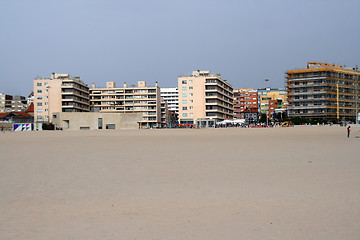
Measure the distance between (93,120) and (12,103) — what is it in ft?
348

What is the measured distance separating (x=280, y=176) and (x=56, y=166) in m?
9.18

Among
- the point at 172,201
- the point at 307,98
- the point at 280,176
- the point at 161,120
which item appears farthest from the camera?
the point at 161,120

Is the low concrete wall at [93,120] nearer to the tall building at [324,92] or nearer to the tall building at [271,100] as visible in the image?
the tall building at [324,92]

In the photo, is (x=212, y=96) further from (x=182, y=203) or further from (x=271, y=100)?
(x=182, y=203)

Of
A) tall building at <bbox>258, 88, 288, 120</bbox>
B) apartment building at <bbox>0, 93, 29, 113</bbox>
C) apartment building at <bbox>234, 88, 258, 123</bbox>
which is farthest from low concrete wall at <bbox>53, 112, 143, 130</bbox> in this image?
apartment building at <bbox>0, 93, 29, 113</bbox>

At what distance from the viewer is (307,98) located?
123 m

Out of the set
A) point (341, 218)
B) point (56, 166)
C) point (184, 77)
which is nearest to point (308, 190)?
point (341, 218)

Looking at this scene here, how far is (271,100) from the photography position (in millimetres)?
179125

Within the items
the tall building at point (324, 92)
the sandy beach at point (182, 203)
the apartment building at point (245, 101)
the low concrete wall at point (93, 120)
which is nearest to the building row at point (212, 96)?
the tall building at point (324, 92)

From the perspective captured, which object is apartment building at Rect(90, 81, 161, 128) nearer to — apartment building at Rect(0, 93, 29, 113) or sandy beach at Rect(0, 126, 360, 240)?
apartment building at Rect(0, 93, 29, 113)

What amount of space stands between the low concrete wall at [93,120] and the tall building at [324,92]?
55.8m

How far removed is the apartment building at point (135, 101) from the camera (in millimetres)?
139250

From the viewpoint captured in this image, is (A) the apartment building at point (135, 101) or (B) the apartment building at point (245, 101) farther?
(B) the apartment building at point (245, 101)

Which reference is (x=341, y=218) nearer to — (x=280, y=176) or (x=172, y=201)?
(x=172, y=201)
